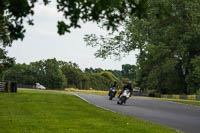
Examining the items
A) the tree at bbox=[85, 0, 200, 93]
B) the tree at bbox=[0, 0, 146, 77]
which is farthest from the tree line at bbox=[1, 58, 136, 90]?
the tree at bbox=[0, 0, 146, 77]

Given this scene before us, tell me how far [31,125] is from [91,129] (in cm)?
167

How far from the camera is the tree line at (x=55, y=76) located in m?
113

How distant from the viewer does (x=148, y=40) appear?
39.3m

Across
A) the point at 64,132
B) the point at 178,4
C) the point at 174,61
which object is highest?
the point at 178,4

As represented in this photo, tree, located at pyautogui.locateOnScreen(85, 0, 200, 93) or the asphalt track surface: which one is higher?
tree, located at pyautogui.locateOnScreen(85, 0, 200, 93)

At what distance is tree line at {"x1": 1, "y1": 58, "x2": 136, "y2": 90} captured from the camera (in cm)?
11269

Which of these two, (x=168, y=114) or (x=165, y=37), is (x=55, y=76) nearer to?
(x=165, y=37)

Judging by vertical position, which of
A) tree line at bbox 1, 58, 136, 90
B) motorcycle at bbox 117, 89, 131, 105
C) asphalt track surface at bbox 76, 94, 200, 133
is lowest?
asphalt track surface at bbox 76, 94, 200, 133

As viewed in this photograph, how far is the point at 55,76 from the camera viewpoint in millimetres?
112688

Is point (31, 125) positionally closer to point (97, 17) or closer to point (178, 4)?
point (97, 17)

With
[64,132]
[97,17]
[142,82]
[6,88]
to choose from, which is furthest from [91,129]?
[142,82]

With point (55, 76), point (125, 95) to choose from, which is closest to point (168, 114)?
point (125, 95)

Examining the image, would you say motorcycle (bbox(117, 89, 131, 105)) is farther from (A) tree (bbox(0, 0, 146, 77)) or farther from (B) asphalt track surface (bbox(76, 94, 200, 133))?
(A) tree (bbox(0, 0, 146, 77))

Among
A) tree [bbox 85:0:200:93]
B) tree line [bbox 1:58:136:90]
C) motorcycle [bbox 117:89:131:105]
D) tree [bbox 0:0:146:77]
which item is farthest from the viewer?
tree line [bbox 1:58:136:90]
